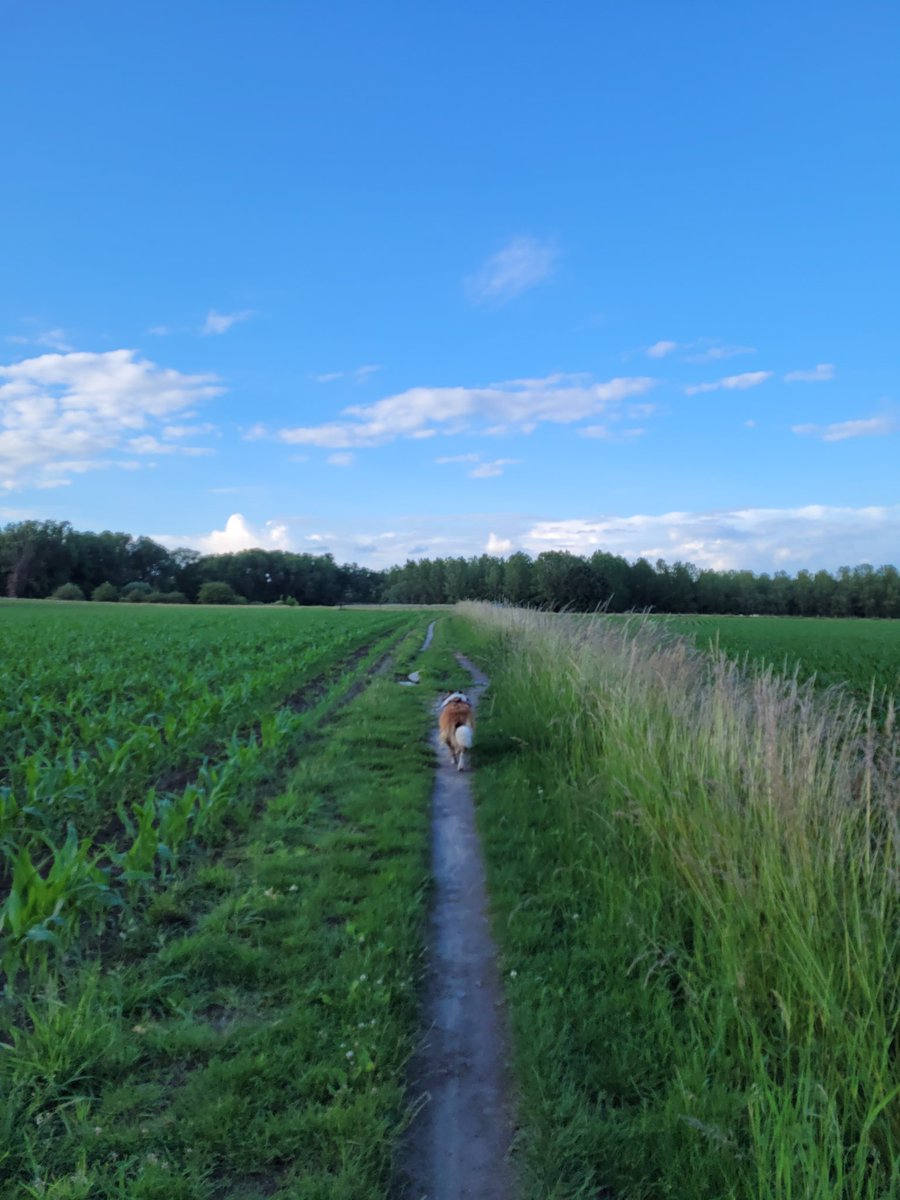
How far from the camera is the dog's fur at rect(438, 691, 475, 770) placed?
8273 mm

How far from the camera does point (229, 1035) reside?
3.19 metres

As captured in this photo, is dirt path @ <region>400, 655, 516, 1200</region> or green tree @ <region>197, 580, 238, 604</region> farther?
Answer: green tree @ <region>197, 580, 238, 604</region>

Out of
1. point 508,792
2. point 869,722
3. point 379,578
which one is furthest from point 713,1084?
point 379,578

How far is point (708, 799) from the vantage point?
420cm

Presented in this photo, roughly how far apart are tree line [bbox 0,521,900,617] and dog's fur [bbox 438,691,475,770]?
5437cm

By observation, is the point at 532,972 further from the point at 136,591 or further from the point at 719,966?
the point at 136,591

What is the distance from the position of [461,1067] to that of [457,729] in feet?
16.9

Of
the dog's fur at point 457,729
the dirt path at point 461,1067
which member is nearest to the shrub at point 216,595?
the dog's fur at point 457,729

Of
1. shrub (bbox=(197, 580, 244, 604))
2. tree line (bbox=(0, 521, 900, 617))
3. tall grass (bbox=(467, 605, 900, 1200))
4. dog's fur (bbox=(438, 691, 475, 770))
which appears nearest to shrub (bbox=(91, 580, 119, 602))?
tree line (bbox=(0, 521, 900, 617))

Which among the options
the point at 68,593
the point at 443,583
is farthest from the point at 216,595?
the point at 443,583

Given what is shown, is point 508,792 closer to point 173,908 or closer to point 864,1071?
point 173,908

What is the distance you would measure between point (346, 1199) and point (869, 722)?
9.86 feet

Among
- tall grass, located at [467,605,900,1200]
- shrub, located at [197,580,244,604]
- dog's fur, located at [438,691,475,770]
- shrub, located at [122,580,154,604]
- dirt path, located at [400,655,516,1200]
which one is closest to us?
tall grass, located at [467,605,900,1200]

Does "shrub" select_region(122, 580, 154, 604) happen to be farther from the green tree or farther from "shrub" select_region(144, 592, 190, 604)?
the green tree
